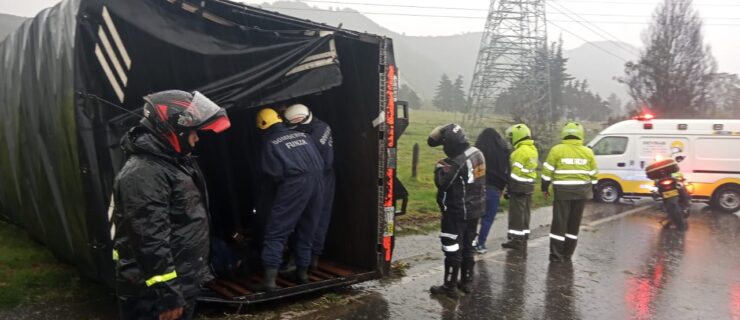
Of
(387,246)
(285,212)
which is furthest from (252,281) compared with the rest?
(387,246)

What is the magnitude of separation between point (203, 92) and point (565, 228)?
5.29 m

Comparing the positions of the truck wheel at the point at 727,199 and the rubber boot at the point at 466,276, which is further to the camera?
the truck wheel at the point at 727,199

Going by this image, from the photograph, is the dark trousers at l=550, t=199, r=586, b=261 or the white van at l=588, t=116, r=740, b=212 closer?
the dark trousers at l=550, t=199, r=586, b=261

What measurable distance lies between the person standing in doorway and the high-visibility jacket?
0.15m

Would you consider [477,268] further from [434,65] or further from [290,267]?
[434,65]

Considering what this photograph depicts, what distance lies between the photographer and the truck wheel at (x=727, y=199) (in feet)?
40.5

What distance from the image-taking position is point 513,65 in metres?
27.3

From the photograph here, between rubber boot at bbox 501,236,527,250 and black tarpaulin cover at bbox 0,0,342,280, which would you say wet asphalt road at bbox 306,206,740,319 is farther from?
black tarpaulin cover at bbox 0,0,342,280

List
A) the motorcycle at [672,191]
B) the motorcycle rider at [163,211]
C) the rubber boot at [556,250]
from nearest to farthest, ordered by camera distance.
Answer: the motorcycle rider at [163,211] < the rubber boot at [556,250] < the motorcycle at [672,191]

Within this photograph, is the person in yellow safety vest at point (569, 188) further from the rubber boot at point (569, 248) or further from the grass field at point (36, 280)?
the grass field at point (36, 280)

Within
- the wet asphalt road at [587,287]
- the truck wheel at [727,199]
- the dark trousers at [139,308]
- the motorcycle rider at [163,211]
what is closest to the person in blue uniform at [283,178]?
the wet asphalt road at [587,287]

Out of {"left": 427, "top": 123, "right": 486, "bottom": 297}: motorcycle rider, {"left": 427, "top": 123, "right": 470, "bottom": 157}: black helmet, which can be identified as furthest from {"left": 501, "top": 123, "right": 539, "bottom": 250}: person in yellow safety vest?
{"left": 427, "top": 123, "right": 470, "bottom": 157}: black helmet

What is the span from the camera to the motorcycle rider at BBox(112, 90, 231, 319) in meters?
2.50

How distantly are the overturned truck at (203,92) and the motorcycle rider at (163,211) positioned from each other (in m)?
0.99
